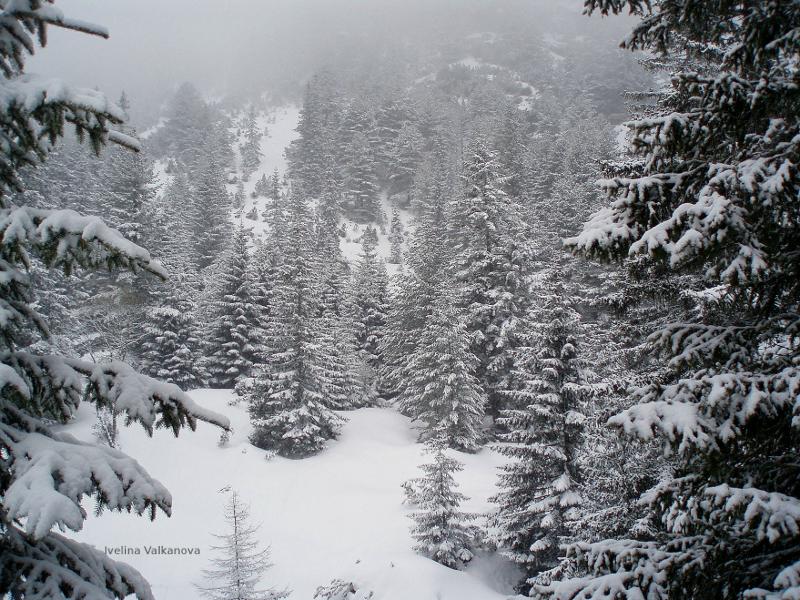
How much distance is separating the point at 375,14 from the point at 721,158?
514 feet

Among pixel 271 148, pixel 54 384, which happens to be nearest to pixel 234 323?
pixel 54 384

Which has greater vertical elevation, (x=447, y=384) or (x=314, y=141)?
(x=314, y=141)

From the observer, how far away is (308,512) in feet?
55.5

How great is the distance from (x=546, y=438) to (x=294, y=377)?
13.3 m

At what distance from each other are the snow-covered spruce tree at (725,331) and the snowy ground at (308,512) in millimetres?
9318

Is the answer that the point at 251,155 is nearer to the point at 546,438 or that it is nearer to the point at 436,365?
the point at 436,365

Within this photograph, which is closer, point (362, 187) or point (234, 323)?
point (234, 323)

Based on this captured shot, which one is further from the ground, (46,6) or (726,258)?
(46,6)

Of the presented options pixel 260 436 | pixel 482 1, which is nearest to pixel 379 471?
pixel 260 436

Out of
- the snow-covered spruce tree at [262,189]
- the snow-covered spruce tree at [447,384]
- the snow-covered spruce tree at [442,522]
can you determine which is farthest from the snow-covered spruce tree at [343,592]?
the snow-covered spruce tree at [262,189]

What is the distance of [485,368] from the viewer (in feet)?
85.7

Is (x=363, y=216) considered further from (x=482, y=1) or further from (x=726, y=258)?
(x=482, y=1)

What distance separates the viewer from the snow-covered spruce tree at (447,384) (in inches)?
876

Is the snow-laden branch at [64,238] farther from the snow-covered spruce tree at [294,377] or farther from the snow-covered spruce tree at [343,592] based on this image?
the snow-covered spruce tree at [294,377]
